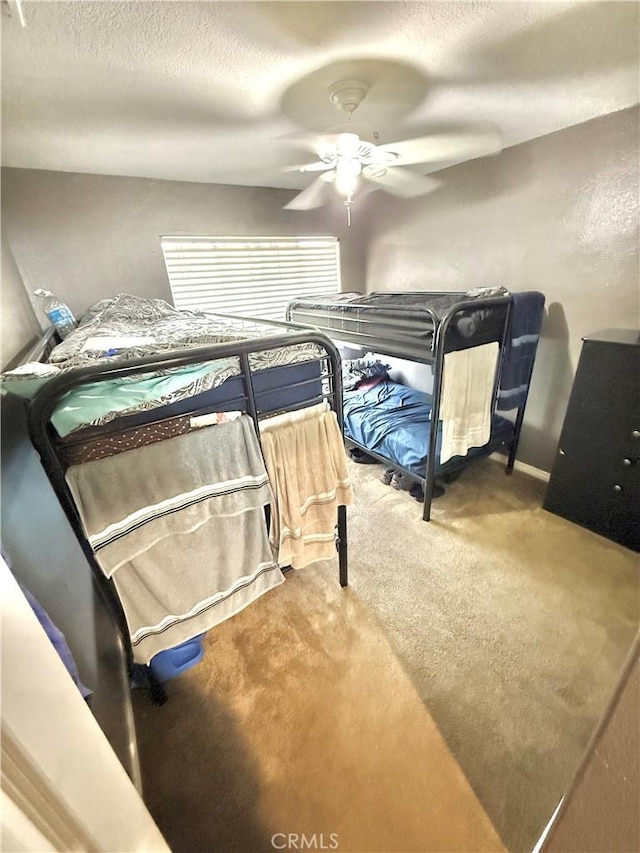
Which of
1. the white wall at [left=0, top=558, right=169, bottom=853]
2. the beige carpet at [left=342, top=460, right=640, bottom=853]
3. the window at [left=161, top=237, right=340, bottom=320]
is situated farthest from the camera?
the window at [left=161, top=237, right=340, bottom=320]

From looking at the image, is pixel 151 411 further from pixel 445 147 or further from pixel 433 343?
pixel 445 147

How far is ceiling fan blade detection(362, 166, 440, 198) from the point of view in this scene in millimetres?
2347

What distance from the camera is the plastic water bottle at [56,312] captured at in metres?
2.05

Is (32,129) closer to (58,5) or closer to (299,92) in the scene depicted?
(58,5)

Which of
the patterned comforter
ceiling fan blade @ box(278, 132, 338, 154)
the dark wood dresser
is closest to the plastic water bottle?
the patterned comforter

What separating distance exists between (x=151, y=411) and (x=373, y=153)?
190 centimetres

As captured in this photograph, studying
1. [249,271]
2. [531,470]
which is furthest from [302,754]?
[249,271]

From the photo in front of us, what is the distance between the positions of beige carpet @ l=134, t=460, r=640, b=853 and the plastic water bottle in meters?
2.02

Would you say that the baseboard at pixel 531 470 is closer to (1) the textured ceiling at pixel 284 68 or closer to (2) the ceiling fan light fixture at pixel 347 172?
(1) the textured ceiling at pixel 284 68

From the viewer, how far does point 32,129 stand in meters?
1.51

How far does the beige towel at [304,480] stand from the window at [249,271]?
195 centimetres

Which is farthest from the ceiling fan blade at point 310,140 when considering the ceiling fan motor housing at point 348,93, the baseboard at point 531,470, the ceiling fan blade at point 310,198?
the baseboard at point 531,470

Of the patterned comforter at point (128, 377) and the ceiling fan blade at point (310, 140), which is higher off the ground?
the ceiling fan blade at point (310, 140)

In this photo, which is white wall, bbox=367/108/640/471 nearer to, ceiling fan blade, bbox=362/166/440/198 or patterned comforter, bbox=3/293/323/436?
ceiling fan blade, bbox=362/166/440/198
